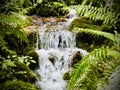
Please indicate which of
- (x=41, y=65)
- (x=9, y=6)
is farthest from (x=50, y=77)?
(x=9, y=6)

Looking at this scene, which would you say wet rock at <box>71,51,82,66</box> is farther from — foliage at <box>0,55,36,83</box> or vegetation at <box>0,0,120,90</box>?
foliage at <box>0,55,36,83</box>

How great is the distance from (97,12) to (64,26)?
5795 millimetres

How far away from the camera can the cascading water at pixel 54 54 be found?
7.00 m

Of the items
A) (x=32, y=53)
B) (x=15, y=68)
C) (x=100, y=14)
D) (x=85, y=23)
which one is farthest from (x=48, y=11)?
(x=100, y=14)

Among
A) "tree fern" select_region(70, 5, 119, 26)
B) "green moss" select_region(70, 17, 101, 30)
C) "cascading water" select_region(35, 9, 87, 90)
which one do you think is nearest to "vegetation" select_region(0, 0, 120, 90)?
"tree fern" select_region(70, 5, 119, 26)

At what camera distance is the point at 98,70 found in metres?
3.80

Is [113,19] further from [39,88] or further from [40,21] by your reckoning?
[40,21]

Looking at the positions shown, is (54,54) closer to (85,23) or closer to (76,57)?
(76,57)

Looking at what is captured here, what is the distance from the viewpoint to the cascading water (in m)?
7.00

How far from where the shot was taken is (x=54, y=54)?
7.82m

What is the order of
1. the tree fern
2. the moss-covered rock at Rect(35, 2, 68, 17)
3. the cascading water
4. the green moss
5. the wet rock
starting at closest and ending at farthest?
the tree fern
the cascading water
the wet rock
the green moss
the moss-covered rock at Rect(35, 2, 68, 17)

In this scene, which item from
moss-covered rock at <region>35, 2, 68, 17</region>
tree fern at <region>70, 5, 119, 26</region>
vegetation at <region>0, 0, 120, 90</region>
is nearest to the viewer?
vegetation at <region>0, 0, 120, 90</region>

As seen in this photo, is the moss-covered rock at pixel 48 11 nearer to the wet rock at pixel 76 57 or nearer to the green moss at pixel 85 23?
the green moss at pixel 85 23

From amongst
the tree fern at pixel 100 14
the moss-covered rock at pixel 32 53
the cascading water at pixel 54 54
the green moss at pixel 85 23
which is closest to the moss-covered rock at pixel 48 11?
the cascading water at pixel 54 54
